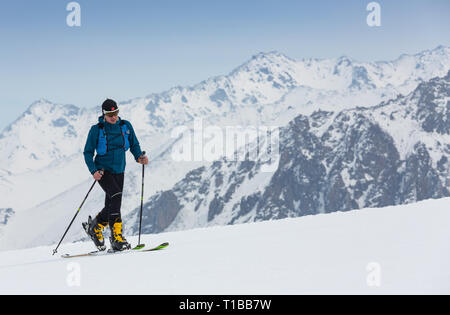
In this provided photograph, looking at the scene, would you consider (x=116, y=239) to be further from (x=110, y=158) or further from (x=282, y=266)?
(x=282, y=266)

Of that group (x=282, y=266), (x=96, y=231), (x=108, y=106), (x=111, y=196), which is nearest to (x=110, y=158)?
(x=111, y=196)

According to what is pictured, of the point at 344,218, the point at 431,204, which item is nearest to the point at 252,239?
the point at 344,218

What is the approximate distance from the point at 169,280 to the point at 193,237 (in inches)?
219

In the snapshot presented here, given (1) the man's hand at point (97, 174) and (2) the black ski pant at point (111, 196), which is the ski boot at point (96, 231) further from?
(1) the man's hand at point (97, 174)

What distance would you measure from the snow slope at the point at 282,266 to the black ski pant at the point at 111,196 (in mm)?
982

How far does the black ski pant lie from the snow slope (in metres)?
0.98

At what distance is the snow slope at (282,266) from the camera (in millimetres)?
5945

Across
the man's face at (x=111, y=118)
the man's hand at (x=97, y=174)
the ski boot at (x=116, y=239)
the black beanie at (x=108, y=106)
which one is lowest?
the ski boot at (x=116, y=239)

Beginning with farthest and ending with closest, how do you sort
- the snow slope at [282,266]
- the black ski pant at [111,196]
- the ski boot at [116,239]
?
the ski boot at [116,239] → the black ski pant at [111,196] → the snow slope at [282,266]

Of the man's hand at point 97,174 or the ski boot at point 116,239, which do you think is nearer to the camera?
the man's hand at point 97,174

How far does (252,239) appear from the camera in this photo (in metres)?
10.1

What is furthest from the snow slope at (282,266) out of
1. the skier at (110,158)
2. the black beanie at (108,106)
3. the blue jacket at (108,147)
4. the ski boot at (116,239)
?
the black beanie at (108,106)

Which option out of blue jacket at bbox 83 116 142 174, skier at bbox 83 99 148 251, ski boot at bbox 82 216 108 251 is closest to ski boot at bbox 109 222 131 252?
skier at bbox 83 99 148 251
